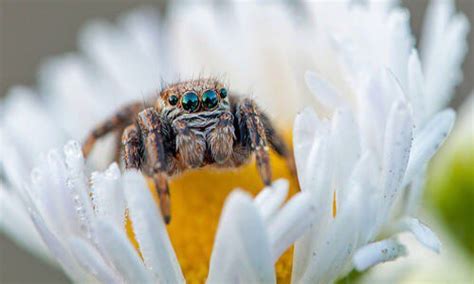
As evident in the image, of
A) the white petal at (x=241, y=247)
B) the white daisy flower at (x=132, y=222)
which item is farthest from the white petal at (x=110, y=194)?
the white petal at (x=241, y=247)

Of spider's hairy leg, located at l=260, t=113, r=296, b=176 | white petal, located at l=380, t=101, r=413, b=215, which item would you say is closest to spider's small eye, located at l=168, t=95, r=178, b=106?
spider's hairy leg, located at l=260, t=113, r=296, b=176

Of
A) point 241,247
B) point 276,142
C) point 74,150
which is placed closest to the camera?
point 241,247

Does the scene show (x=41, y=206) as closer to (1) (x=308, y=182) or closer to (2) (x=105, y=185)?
(2) (x=105, y=185)

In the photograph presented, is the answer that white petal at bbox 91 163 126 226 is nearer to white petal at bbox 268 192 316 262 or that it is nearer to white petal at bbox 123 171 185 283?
white petal at bbox 123 171 185 283

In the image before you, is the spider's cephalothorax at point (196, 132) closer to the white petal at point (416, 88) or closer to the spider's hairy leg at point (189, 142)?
the spider's hairy leg at point (189, 142)

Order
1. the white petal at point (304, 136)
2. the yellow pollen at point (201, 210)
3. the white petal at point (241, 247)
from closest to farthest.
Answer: the white petal at point (241, 247)
the white petal at point (304, 136)
the yellow pollen at point (201, 210)

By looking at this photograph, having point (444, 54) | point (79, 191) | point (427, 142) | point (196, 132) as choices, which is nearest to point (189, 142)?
point (196, 132)

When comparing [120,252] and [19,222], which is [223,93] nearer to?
[120,252]
